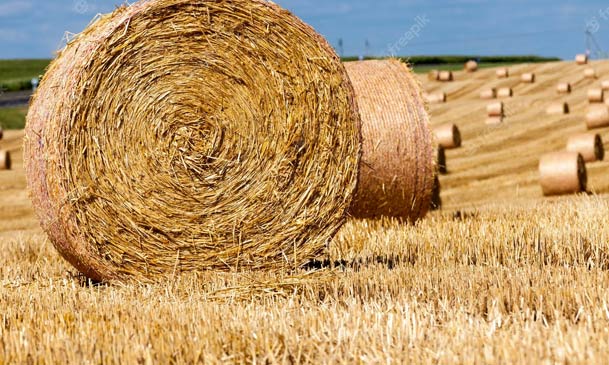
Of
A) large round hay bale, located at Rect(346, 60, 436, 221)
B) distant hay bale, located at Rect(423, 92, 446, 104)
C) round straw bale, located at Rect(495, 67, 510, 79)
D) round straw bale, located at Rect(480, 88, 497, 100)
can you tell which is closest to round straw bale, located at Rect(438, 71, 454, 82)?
round straw bale, located at Rect(495, 67, 510, 79)

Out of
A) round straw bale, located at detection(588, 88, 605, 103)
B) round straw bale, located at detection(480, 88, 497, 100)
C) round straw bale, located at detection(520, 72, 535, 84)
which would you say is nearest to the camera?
round straw bale, located at detection(588, 88, 605, 103)

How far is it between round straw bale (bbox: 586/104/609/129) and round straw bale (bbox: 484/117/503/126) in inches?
114

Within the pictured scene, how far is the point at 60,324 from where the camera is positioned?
15.2ft

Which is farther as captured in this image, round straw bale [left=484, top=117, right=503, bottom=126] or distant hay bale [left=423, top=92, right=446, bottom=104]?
distant hay bale [left=423, top=92, right=446, bottom=104]

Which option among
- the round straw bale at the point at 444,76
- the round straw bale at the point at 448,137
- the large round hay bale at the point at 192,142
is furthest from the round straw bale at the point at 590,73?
the large round hay bale at the point at 192,142

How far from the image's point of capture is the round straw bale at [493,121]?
22828 mm

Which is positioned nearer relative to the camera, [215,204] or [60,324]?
[60,324]

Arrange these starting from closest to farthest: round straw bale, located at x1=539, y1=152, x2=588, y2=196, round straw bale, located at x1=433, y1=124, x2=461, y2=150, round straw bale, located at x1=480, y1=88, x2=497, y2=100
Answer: round straw bale, located at x1=539, y1=152, x2=588, y2=196
round straw bale, located at x1=433, y1=124, x2=461, y2=150
round straw bale, located at x1=480, y1=88, x2=497, y2=100

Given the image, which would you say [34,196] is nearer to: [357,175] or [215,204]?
[215,204]

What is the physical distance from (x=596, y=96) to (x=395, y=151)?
16.5m

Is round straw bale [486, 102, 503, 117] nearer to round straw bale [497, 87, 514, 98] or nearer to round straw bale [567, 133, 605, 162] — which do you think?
round straw bale [497, 87, 514, 98]

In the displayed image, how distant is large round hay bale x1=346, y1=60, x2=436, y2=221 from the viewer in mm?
9406

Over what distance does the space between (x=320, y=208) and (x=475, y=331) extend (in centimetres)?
262

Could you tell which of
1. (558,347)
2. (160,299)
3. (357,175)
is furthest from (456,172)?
(558,347)
